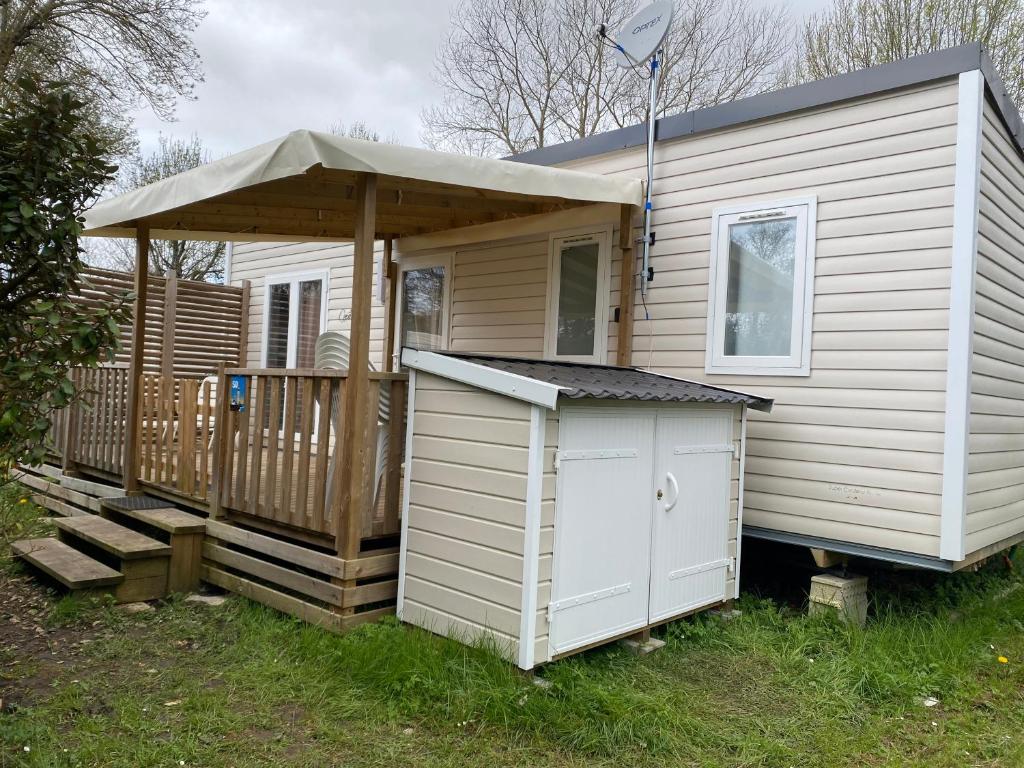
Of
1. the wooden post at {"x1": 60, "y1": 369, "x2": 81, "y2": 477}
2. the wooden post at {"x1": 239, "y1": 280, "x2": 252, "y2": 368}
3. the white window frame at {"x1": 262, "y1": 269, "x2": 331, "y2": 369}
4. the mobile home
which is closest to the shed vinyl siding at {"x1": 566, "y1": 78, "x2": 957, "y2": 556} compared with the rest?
the mobile home

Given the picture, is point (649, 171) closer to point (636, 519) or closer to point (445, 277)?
point (445, 277)

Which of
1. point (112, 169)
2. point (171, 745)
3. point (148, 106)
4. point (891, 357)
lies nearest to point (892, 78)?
point (891, 357)

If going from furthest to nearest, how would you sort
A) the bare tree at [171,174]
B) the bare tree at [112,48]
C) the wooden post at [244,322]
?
1. the bare tree at [171,174]
2. the bare tree at [112,48]
3. the wooden post at [244,322]

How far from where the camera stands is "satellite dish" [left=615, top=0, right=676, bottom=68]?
5180 millimetres

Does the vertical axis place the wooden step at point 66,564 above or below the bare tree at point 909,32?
below

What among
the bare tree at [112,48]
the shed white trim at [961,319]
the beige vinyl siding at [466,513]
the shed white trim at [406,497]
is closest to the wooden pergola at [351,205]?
the shed white trim at [406,497]

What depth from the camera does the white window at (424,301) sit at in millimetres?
6836

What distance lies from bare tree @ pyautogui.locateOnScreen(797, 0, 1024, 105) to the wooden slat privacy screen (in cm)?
1062

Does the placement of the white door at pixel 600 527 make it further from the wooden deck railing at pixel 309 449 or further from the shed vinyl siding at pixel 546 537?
the wooden deck railing at pixel 309 449

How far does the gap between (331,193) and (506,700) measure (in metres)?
3.14

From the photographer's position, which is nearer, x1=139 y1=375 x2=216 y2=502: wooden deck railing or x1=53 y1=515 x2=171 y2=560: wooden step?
x1=53 y1=515 x2=171 y2=560: wooden step

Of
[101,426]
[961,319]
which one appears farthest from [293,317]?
[961,319]

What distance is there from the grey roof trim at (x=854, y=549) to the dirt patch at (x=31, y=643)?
382 cm

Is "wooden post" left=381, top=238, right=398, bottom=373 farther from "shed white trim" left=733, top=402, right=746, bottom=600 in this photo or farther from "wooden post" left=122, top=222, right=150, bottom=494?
"shed white trim" left=733, top=402, right=746, bottom=600
